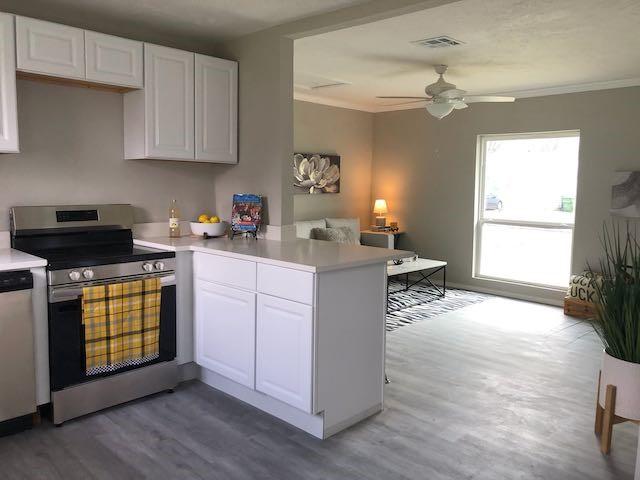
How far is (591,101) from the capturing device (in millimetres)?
5660

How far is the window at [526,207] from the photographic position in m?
6.09

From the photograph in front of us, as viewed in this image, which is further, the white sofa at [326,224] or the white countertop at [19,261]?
the white sofa at [326,224]

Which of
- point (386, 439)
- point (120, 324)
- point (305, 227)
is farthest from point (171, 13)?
point (305, 227)

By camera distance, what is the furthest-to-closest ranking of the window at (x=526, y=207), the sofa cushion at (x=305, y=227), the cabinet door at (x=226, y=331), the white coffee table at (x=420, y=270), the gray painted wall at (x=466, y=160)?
the sofa cushion at (x=305, y=227) < the window at (x=526, y=207) < the white coffee table at (x=420, y=270) < the gray painted wall at (x=466, y=160) < the cabinet door at (x=226, y=331)

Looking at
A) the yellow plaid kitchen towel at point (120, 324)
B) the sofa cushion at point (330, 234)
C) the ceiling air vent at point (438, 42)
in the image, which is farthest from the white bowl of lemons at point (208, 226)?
the sofa cushion at point (330, 234)

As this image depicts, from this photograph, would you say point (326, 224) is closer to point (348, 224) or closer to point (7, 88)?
point (348, 224)

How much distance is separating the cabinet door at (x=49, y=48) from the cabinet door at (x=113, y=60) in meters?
0.06

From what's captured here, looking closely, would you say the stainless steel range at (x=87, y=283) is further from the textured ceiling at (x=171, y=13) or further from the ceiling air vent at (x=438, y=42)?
the ceiling air vent at (x=438, y=42)

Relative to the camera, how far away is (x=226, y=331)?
314cm

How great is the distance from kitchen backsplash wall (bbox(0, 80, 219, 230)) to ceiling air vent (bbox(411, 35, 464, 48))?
2044mm

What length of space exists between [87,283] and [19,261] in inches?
13.4

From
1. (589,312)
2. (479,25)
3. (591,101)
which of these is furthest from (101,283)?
(591,101)

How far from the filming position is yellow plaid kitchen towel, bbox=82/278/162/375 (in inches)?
113

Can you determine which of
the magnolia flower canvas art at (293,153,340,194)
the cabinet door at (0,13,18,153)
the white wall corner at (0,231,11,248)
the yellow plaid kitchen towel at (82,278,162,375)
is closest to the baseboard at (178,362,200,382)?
the yellow plaid kitchen towel at (82,278,162,375)
